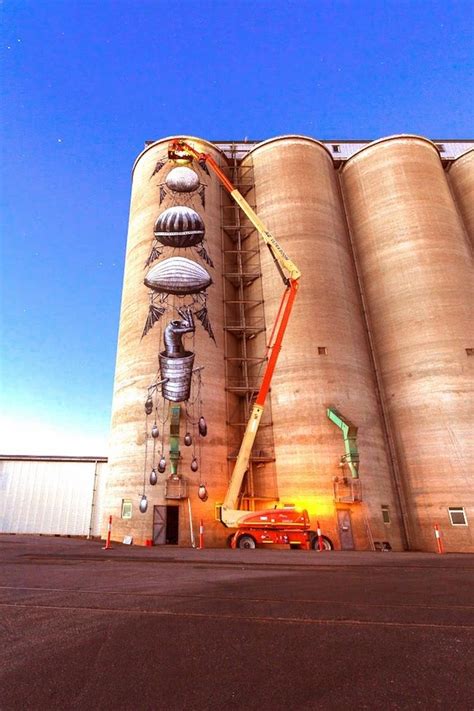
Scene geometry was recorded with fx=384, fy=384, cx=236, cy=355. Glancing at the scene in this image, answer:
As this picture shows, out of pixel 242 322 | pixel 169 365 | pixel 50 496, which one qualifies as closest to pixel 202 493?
pixel 169 365

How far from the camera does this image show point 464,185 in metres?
34.8

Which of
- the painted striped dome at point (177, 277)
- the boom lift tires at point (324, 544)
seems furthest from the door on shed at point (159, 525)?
the painted striped dome at point (177, 277)

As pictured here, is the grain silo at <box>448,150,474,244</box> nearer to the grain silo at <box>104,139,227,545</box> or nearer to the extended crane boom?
the extended crane boom

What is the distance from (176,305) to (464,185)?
28.9 m

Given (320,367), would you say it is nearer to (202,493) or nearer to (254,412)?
(254,412)

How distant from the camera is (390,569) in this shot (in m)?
10.0

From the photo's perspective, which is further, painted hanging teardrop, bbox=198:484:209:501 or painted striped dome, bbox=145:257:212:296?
painted striped dome, bbox=145:257:212:296

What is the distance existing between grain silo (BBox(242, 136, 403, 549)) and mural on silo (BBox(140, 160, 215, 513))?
482 centimetres

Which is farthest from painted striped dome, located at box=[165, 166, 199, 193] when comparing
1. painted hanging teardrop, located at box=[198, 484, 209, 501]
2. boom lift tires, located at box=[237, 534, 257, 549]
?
boom lift tires, located at box=[237, 534, 257, 549]

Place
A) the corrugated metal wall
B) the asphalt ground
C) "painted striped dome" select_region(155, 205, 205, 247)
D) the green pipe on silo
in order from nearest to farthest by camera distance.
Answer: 1. the asphalt ground
2. the green pipe on silo
3. the corrugated metal wall
4. "painted striped dome" select_region(155, 205, 205, 247)

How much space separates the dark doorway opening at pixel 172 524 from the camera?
66.5 feet

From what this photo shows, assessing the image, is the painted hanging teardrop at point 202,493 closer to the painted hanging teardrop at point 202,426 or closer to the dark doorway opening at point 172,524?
the dark doorway opening at point 172,524

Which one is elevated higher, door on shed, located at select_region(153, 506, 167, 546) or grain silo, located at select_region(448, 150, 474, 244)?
grain silo, located at select_region(448, 150, 474, 244)

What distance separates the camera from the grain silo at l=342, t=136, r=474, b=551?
2234 cm
